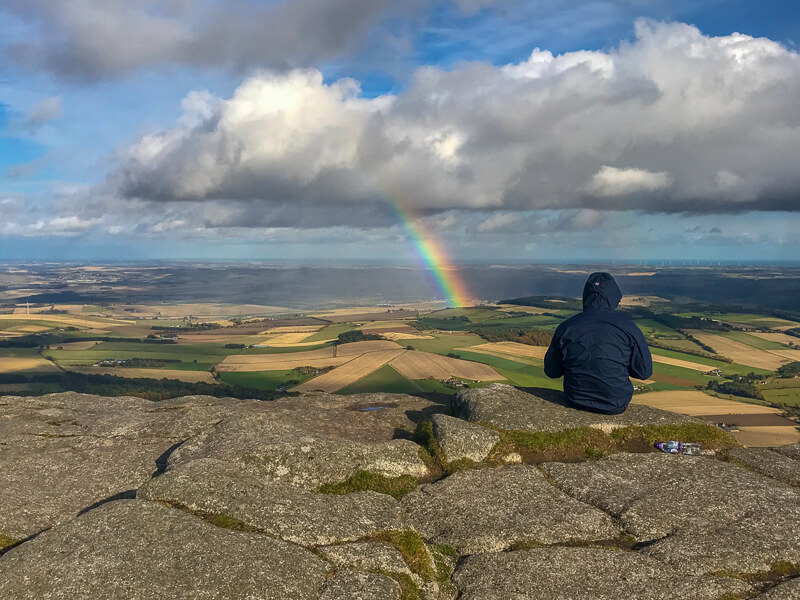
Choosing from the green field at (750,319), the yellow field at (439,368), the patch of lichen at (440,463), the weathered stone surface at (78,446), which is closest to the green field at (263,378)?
the yellow field at (439,368)

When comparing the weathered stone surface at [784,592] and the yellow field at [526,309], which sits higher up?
the weathered stone surface at [784,592]

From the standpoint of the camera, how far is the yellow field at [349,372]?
50.3 metres

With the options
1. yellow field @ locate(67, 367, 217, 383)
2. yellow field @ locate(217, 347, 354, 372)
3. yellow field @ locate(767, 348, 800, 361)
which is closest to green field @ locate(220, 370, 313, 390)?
yellow field @ locate(67, 367, 217, 383)

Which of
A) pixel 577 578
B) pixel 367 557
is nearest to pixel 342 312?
pixel 367 557

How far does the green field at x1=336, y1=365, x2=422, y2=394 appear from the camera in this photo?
1904 inches

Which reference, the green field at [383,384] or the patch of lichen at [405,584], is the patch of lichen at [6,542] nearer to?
the patch of lichen at [405,584]

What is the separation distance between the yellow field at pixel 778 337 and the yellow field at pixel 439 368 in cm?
5786

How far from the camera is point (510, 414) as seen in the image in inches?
517

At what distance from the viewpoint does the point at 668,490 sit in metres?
10.0

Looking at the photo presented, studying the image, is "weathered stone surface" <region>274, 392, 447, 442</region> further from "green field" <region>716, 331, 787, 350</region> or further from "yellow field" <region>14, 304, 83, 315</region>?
"yellow field" <region>14, 304, 83, 315</region>

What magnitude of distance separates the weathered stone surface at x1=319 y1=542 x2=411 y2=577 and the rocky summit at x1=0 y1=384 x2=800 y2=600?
29 mm

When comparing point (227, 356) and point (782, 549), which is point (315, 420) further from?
point (227, 356)

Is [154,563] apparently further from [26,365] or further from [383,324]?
[383,324]

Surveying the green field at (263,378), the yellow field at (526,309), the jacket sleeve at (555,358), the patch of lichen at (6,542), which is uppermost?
the jacket sleeve at (555,358)
